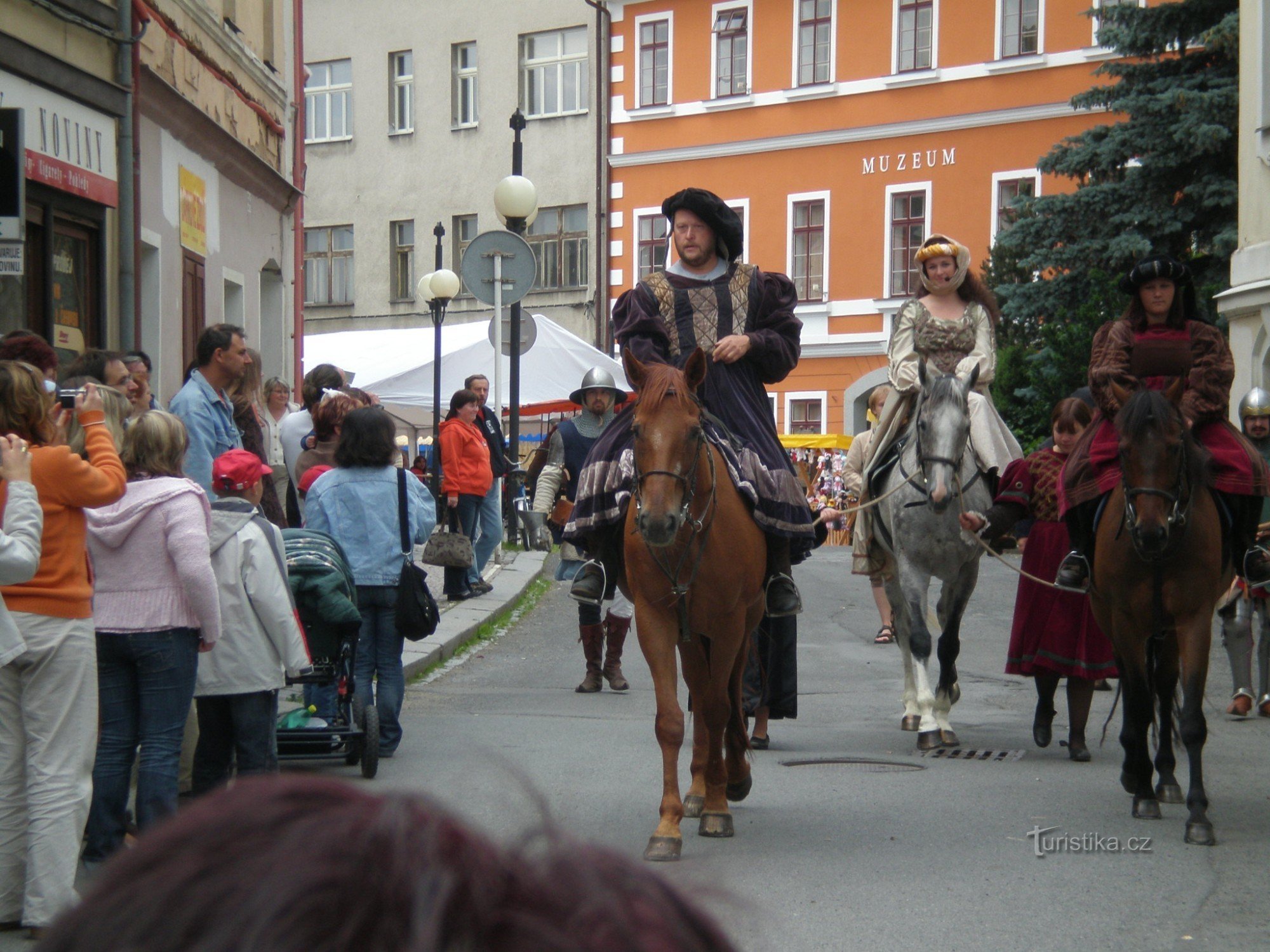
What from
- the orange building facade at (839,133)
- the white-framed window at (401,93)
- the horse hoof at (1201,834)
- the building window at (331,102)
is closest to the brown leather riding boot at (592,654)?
the horse hoof at (1201,834)

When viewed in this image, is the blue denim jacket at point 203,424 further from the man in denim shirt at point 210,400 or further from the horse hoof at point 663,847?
the horse hoof at point 663,847

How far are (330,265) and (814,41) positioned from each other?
15828 mm

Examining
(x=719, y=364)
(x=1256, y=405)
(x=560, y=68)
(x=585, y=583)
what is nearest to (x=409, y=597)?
(x=585, y=583)

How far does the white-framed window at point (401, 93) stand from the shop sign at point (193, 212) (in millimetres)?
29598

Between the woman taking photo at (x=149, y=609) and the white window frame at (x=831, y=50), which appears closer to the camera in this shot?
the woman taking photo at (x=149, y=609)

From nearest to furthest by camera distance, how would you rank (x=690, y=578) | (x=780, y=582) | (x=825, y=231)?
(x=690, y=578)
(x=780, y=582)
(x=825, y=231)

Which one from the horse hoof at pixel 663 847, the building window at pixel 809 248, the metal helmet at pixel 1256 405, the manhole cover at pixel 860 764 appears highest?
the building window at pixel 809 248

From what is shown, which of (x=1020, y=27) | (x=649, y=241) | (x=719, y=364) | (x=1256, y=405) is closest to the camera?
(x=719, y=364)

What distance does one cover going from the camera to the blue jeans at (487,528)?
16594 mm

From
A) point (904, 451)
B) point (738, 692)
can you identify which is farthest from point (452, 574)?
point (738, 692)

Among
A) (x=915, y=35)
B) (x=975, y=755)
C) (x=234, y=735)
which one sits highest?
(x=915, y=35)

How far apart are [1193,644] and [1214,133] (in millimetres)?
19172

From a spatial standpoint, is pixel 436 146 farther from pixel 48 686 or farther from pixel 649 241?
pixel 48 686

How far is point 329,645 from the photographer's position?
25.1 feet
